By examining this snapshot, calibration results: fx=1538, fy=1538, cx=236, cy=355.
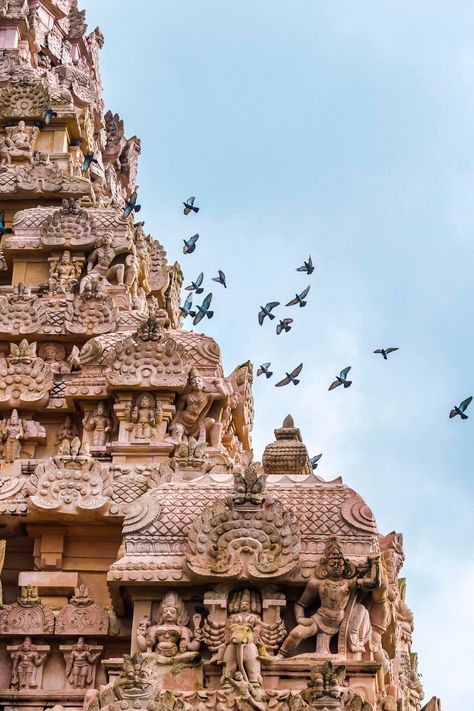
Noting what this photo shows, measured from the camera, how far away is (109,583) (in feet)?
75.4

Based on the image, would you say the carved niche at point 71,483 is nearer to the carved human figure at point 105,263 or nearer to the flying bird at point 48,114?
the carved human figure at point 105,263

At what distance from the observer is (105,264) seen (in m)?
33.6

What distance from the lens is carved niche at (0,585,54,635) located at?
79.9 ft

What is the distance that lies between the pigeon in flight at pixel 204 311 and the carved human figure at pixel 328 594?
10.8 metres

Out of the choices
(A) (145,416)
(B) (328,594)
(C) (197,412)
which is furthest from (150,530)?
(C) (197,412)

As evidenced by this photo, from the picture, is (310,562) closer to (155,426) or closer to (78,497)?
(78,497)

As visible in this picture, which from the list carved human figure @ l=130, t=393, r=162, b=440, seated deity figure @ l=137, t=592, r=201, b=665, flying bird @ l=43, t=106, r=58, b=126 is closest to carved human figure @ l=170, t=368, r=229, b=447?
carved human figure @ l=130, t=393, r=162, b=440

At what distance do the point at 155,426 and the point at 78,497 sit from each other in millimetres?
3423

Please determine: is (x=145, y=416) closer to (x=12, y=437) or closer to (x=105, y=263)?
(x=12, y=437)

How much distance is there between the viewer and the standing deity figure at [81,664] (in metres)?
24.0

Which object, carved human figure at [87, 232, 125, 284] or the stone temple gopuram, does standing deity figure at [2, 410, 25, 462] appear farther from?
carved human figure at [87, 232, 125, 284]

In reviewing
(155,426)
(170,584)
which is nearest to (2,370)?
(155,426)

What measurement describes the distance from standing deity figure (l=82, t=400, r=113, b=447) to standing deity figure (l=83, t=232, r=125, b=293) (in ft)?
16.1

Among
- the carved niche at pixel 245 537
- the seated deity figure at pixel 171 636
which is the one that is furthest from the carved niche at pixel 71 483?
the seated deity figure at pixel 171 636
